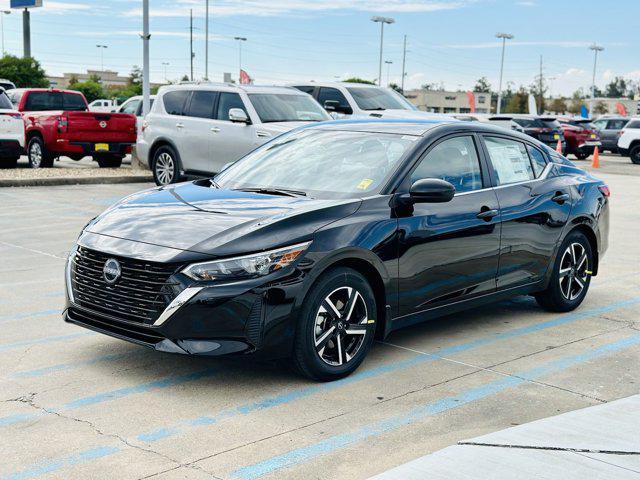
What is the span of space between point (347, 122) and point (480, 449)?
10.8 feet

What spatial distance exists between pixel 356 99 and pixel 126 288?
561 inches

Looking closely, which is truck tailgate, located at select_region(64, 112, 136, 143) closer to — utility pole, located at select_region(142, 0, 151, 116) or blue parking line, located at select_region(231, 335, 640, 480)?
utility pole, located at select_region(142, 0, 151, 116)

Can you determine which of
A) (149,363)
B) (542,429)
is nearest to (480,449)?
(542,429)

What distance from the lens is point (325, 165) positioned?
622 centimetres

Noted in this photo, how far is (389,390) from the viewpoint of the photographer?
5.32 metres

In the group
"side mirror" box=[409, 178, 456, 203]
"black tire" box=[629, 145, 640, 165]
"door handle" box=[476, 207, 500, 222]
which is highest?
"side mirror" box=[409, 178, 456, 203]

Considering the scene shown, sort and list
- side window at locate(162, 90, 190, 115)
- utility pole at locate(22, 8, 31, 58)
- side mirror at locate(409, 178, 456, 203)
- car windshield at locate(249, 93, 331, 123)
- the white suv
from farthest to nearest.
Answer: utility pole at locate(22, 8, 31, 58)
side window at locate(162, 90, 190, 115)
car windshield at locate(249, 93, 331, 123)
the white suv
side mirror at locate(409, 178, 456, 203)

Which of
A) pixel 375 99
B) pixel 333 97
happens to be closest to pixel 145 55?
pixel 333 97

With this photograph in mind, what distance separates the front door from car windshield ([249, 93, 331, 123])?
9.07 metres

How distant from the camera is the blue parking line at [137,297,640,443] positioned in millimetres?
4598

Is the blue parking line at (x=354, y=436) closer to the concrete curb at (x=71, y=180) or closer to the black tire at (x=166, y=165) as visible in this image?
the black tire at (x=166, y=165)

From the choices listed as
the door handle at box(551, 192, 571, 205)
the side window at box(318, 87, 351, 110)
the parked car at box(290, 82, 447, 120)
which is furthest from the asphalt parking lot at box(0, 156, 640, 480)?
the side window at box(318, 87, 351, 110)

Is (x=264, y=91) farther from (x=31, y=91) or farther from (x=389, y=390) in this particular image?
(x=389, y=390)

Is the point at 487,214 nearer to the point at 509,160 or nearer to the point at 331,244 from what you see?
the point at 509,160
